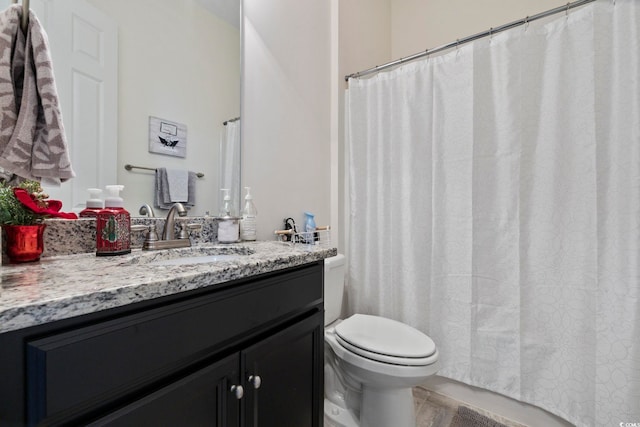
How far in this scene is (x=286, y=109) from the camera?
4.80 ft

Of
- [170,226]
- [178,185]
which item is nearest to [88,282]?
[170,226]

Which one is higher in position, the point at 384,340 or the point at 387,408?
the point at 384,340

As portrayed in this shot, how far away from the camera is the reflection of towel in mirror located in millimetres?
997

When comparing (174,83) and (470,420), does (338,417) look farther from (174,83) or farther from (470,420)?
(174,83)

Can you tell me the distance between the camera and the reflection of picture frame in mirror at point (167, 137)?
3.24ft

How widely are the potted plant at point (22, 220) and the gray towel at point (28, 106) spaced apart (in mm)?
47

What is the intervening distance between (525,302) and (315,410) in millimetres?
1056

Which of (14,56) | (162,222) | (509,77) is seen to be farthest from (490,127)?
(14,56)

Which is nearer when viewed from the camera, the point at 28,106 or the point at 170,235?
the point at 28,106

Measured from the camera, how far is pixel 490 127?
135cm

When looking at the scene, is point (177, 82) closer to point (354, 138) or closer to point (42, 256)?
point (42, 256)

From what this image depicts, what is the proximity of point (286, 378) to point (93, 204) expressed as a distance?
757 millimetres

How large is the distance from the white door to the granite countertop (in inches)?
9.4

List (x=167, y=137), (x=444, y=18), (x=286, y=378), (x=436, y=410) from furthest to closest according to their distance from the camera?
(x=444, y=18)
(x=436, y=410)
(x=167, y=137)
(x=286, y=378)
